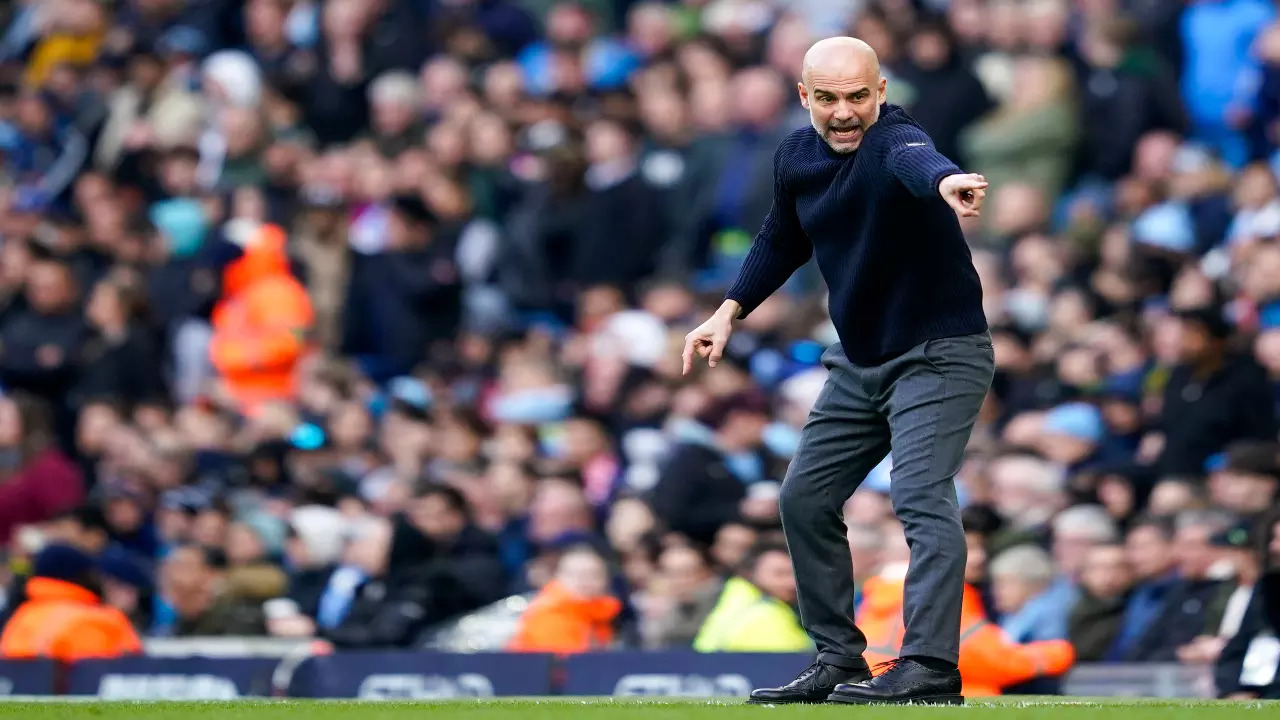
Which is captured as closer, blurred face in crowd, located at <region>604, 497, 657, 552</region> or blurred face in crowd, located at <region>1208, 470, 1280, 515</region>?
blurred face in crowd, located at <region>1208, 470, 1280, 515</region>

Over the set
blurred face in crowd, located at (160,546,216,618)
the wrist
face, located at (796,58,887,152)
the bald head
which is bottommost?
blurred face in crowd, located at (160,546,216,618)

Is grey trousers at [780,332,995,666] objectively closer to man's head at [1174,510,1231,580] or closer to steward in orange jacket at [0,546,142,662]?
man's head at [1174,510,1231,580]

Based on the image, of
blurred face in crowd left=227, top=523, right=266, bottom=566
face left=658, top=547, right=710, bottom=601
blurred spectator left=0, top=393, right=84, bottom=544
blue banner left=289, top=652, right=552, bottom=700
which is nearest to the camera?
blue banner left=289, top=652, right=552, bottom=700

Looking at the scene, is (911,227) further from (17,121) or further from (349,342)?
(17,121)

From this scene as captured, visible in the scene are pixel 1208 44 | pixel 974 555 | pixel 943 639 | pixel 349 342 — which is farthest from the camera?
pixel 349 342

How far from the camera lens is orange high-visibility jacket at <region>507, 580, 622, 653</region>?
1080 centimetres

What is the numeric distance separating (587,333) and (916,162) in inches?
325

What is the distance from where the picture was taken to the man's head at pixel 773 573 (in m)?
10.5

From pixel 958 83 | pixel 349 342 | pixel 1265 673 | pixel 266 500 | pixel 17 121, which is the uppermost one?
pixel 17 121

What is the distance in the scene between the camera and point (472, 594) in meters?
11.9

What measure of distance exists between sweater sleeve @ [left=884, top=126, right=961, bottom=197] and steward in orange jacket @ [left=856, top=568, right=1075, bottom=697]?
9.72 feet

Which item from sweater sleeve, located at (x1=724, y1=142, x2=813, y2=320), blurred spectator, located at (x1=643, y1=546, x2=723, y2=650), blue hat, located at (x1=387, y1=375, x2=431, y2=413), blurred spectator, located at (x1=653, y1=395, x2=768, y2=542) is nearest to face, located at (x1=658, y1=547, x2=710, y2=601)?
blurred spectator, located at (x1=643, y1=546, x2=723, y2=650)

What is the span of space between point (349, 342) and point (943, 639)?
9903mm

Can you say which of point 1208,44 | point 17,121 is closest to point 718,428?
point 1208,44
